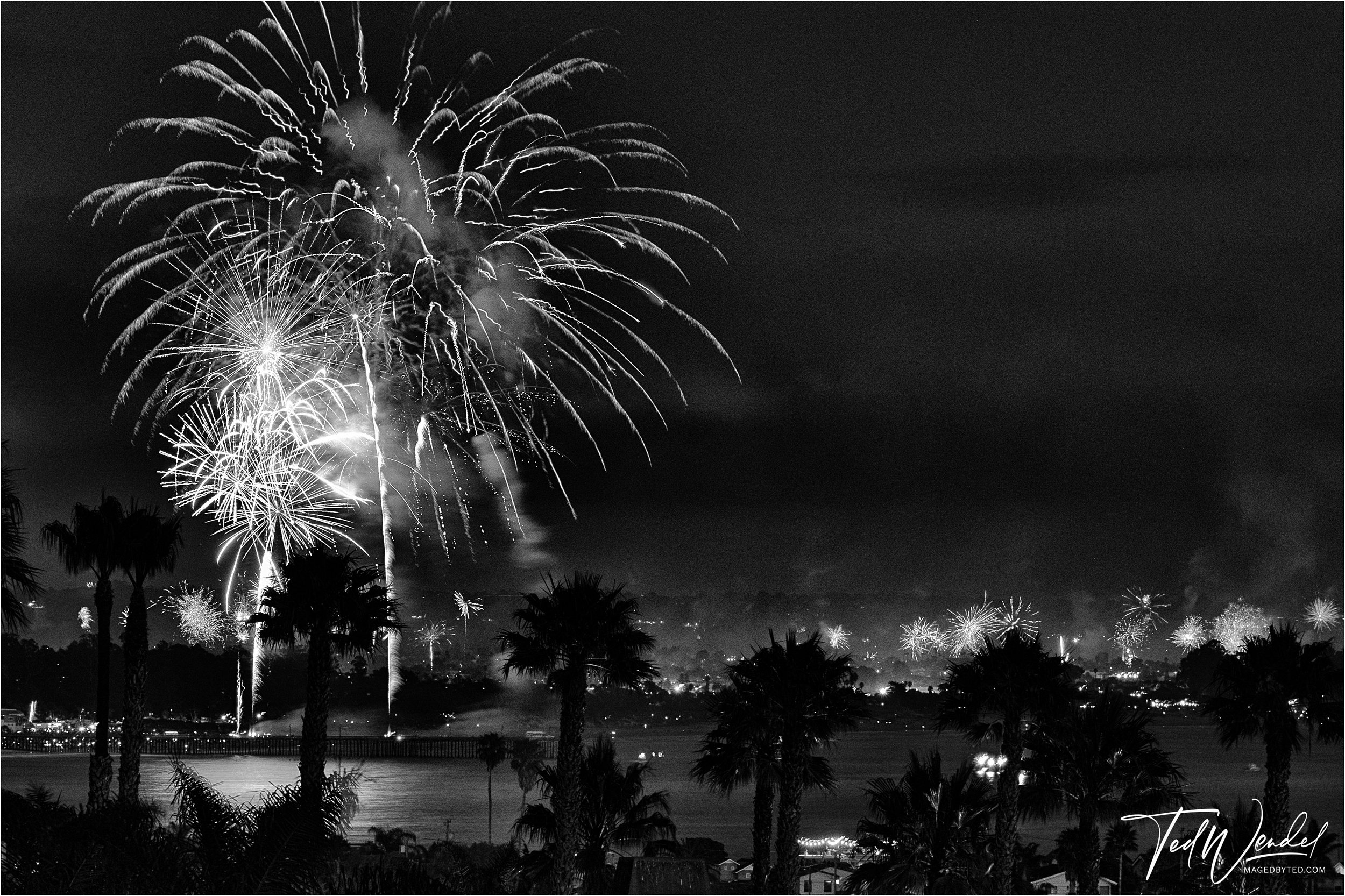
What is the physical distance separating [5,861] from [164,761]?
172746mm

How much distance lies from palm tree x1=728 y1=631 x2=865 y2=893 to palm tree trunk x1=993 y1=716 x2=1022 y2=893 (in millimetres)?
3936

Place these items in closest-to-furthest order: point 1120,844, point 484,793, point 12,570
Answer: point 12,570 → point 1120,844 → point 484,793

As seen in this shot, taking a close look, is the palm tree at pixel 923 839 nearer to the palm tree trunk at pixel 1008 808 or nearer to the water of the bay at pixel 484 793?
Answer: the palm tree trunk at pixel 1008 808

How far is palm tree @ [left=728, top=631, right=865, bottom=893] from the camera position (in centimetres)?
3972

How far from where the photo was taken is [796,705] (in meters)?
40.1

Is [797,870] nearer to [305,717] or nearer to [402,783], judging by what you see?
[305,717]

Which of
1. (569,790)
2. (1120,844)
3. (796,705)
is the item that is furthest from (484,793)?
(569,790)

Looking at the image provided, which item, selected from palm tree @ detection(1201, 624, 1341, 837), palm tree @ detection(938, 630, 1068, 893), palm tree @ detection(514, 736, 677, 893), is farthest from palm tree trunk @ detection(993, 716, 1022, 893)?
palm tree @ detection(514, 736, 677, 893)

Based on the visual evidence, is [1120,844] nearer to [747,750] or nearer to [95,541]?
[747,750]

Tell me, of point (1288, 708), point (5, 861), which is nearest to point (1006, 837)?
point (1288, 708)

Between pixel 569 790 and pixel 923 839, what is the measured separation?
851 cm

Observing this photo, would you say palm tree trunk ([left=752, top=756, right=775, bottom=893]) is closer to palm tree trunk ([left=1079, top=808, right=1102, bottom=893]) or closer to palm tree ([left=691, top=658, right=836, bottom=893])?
palm tree ([left=691, top=658, right=836, bottom=893])

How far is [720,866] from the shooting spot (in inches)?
2879

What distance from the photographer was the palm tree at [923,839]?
3662cm
